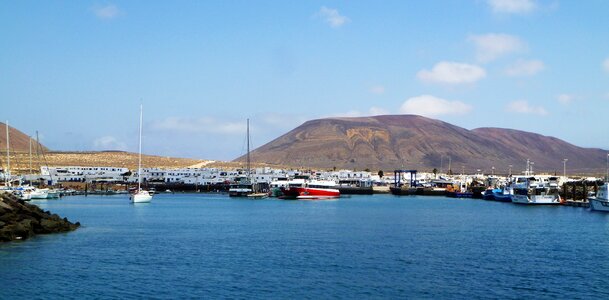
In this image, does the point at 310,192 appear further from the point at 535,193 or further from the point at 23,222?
the point at 23,222

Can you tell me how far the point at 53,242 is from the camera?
131ft

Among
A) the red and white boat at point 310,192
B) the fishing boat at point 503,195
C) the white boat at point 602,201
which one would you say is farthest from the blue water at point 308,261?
the red and white boat at point 310,192

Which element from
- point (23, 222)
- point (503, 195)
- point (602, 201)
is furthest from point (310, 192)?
point (23, 222)

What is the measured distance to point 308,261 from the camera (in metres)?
33.4

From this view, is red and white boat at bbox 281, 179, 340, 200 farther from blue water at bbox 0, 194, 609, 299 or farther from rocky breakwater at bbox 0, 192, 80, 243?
rocky breakwater at bbox 0, 192, 80, 243

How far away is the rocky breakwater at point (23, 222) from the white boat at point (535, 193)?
61.6 m

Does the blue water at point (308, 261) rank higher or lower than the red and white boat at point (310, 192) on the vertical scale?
lower

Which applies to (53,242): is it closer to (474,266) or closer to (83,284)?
(83,284)

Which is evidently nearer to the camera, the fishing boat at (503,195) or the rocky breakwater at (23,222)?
the rocky breakwater at (23,222)

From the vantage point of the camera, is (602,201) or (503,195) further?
(503,195)

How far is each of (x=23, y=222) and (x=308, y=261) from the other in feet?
64.9

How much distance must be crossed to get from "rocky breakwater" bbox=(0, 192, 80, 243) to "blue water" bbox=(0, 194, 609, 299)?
1.08 metres

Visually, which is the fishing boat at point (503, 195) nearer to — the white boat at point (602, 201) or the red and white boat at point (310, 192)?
the red and white boat at point (310, 192)

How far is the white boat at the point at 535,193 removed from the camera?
89438 millimetres
